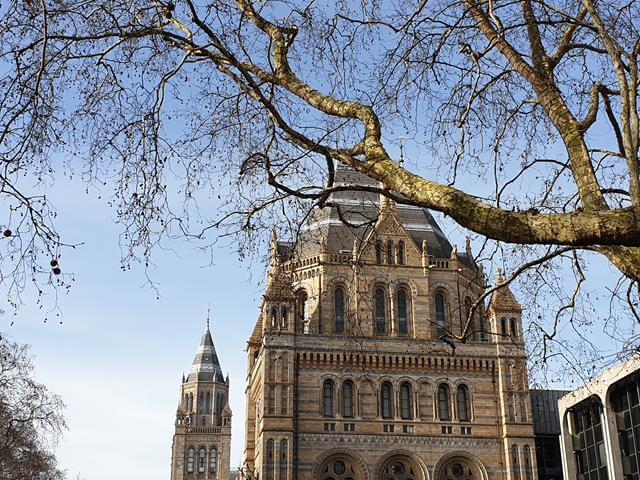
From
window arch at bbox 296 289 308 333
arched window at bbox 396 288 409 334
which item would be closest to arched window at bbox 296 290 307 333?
window arch at bbox 296 289 308 333

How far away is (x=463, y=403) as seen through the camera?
49.8m

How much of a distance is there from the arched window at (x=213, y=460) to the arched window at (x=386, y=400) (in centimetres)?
6286

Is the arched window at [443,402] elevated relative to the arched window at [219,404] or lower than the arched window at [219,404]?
lower

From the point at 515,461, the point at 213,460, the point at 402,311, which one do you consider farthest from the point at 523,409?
the point at 213,460

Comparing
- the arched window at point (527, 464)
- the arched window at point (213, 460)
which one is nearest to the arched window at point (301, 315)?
the arched window at point (527, 464)

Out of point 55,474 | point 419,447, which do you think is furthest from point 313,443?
point 55,474

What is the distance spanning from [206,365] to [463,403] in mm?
71722

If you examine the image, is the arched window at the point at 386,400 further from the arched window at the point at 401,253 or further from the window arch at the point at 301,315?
the arched window at the point at 401,253

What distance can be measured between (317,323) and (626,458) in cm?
1928

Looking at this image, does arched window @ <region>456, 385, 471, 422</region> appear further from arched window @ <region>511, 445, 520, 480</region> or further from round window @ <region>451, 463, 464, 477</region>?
arched window @ <region>511, 445, 520, 480</region>

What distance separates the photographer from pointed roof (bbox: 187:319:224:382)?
11550 centimetres

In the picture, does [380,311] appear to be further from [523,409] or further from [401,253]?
[523,409]

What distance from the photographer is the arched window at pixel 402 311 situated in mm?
51938

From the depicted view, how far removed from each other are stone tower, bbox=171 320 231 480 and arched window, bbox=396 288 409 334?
60.9 meters
